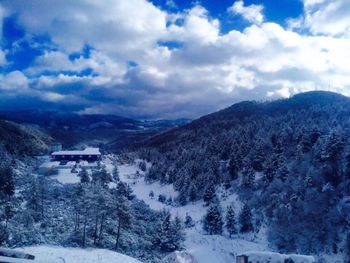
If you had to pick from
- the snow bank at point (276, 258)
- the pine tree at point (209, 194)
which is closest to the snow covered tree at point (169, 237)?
the pine tree at point (209, 194)

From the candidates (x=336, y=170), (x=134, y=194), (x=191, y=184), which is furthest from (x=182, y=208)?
(x=336, y=170)

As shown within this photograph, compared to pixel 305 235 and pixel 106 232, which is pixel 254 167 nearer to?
pixel 305 235

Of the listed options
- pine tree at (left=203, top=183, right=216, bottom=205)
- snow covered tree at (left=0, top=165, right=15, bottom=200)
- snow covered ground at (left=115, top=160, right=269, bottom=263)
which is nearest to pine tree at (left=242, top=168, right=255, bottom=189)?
snow covered ground at (left=115, top=160, right=269, bottom=263)

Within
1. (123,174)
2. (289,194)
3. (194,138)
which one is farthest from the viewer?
(194,138)

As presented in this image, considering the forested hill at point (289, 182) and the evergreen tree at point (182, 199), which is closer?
the forested hill at point (289, 182)

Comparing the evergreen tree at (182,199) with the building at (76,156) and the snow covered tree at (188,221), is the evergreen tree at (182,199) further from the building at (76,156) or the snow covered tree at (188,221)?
the building at (76,156)
